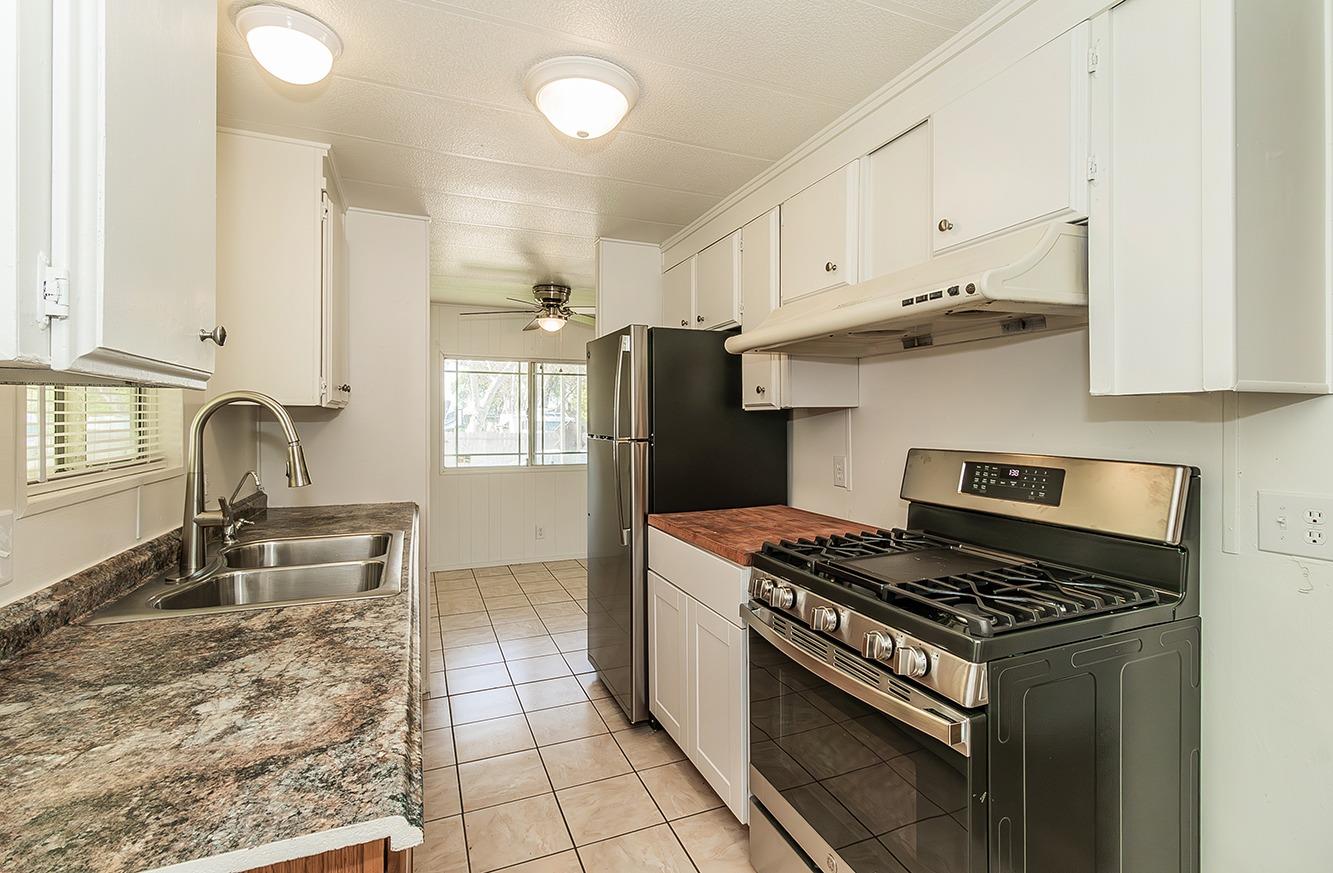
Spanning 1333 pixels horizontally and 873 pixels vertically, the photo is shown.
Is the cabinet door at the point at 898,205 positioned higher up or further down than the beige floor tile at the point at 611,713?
higher up

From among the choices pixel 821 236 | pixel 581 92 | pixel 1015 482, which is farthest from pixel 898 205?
pixel 581 92

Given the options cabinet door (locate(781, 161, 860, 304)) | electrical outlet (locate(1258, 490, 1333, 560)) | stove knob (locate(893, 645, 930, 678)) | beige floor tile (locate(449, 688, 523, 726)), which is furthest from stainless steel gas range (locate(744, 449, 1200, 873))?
beige floor tile (locate(449, 688, 523, 726))

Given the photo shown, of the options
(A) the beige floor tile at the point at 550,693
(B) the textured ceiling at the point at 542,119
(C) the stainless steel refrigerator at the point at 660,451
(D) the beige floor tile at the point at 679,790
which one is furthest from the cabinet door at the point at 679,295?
(D) the beige floor tile at the point at 679,790

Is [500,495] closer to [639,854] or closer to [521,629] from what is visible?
[521,629]

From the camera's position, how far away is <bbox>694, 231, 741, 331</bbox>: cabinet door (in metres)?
2.77

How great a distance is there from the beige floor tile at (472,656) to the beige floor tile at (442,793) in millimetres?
1027

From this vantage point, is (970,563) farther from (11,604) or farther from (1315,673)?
(11,604)

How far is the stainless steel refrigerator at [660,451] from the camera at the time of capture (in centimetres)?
260

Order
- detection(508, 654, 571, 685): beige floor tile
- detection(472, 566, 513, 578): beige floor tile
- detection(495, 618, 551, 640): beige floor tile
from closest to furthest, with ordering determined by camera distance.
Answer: detection(508, 654, 571, 685): beige floor tile < detection(495, 618, 551, 640): beige floor tile < detection(472, 566, 513, 578): beige floor tile

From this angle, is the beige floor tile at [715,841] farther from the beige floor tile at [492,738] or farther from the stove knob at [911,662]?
the stove knob at [911,662]

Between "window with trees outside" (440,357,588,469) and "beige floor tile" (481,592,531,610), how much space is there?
1325 millimetres

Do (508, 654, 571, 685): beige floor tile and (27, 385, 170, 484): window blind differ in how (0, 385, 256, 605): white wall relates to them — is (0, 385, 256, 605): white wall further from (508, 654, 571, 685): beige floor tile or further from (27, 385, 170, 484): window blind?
(508, 654, 571, 685): beige floor tile

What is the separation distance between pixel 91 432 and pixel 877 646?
1.93 meters

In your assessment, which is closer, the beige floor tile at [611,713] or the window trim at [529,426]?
the beige floor tile at [611,713]
